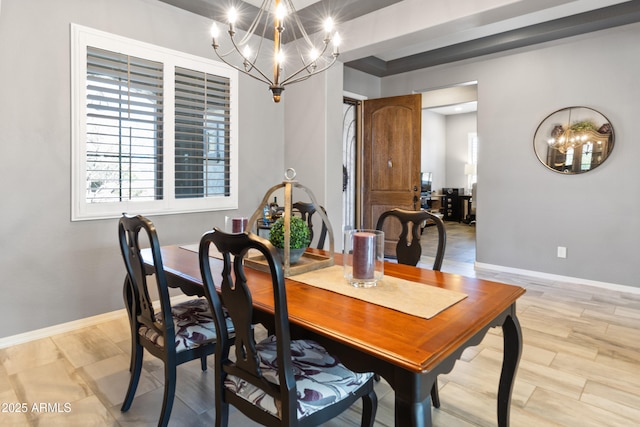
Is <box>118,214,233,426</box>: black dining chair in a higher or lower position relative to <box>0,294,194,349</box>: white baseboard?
higher

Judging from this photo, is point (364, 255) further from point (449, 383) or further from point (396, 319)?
point (449, 383)

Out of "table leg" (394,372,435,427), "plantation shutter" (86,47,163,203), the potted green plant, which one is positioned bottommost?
"table leg" (394,372,435,427)

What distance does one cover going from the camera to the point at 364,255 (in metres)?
1.56

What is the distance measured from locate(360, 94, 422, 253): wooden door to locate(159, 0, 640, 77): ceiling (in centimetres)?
101

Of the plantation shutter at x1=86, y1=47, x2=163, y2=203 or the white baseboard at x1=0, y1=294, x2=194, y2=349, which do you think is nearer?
the white baseboard at x1=0, y1=294, x2=194, y2=349

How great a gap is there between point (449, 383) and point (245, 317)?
1.52 m

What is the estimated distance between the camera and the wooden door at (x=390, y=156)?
512 cm

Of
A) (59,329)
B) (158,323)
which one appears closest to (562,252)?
(158,323)

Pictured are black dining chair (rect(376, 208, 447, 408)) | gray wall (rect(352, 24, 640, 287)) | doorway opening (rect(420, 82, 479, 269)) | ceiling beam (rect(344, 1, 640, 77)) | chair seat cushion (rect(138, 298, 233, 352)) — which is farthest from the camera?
doorway opening (rect(420, 82, 479, 269))

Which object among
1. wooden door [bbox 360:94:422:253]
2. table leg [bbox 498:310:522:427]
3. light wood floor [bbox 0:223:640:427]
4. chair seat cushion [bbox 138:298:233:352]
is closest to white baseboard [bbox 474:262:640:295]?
light wood floor [bbox 0:223:640:427]

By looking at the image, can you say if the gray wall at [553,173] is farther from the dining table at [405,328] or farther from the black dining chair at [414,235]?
the dining table at [405,328]

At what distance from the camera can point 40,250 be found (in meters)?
2.72

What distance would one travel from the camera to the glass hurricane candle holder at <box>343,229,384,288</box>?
1.54 meters

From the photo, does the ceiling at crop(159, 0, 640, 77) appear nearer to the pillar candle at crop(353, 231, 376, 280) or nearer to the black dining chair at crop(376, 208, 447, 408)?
the black dining chair at crop(376, 208, 447, 408)
